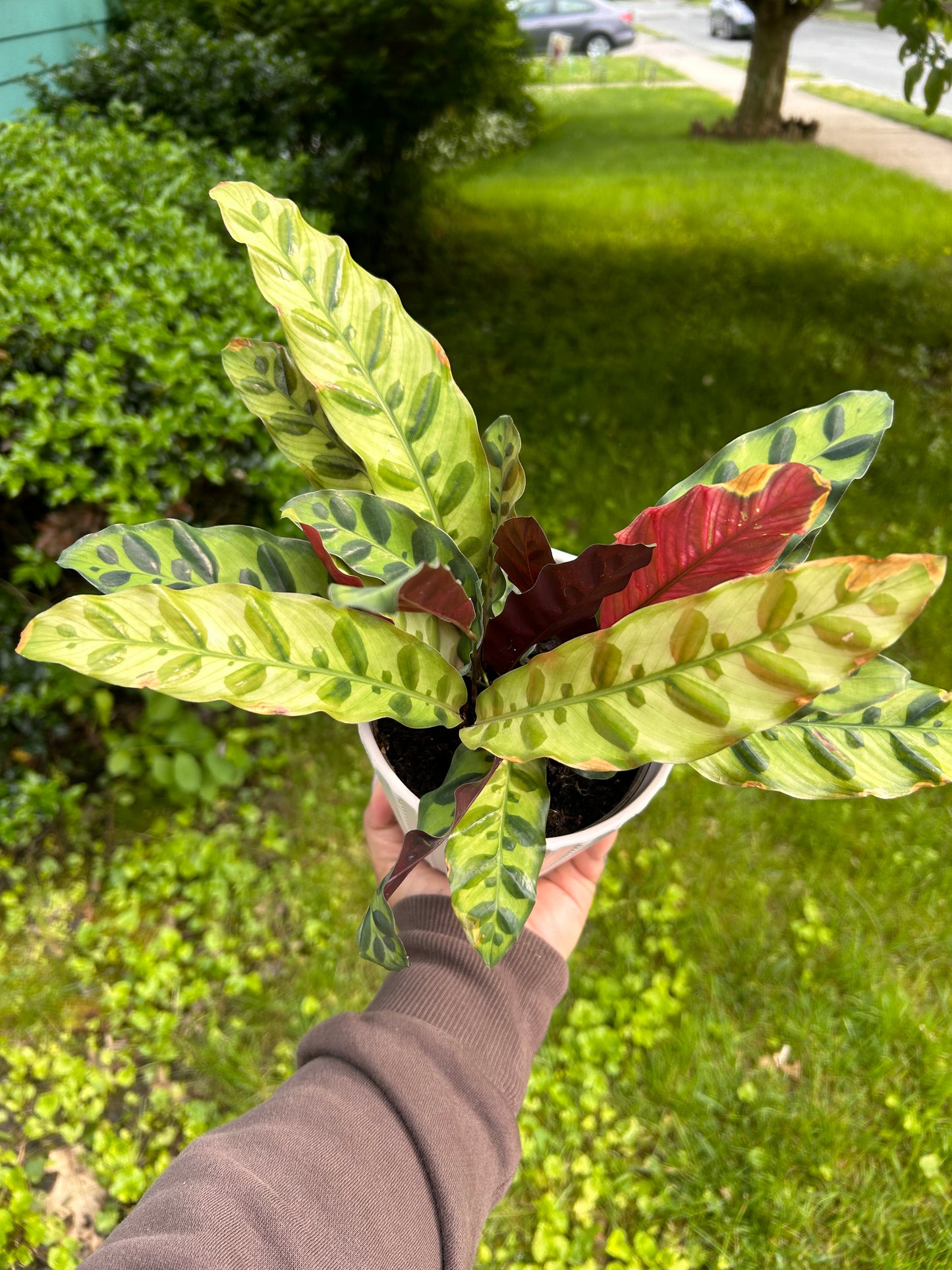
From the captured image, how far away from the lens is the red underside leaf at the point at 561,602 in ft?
2.28

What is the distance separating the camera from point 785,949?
186cm

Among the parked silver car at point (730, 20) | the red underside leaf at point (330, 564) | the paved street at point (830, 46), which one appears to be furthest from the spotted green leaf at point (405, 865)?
the parked silver car at point (730, 20)

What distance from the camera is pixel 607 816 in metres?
0.90

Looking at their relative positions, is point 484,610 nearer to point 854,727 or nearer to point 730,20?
point 854,727

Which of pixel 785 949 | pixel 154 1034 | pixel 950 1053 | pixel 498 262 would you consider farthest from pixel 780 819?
pixel 498 262

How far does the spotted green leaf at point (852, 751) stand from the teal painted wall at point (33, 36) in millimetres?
3399

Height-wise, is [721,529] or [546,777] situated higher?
[721,529]

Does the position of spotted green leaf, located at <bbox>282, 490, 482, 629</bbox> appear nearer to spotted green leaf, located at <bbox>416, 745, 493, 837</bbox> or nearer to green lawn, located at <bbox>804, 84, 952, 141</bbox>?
spotted green leaf, located at <bbox>416, 745, 493, 837</bbox>

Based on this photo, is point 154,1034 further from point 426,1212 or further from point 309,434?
point 309,434

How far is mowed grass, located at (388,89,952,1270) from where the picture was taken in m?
1.56

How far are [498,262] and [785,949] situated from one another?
4.39 meters

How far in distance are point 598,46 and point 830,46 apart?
550 centimetres

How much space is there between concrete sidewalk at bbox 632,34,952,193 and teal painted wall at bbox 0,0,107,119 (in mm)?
6945

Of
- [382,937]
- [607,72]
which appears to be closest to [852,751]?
[382,937]
